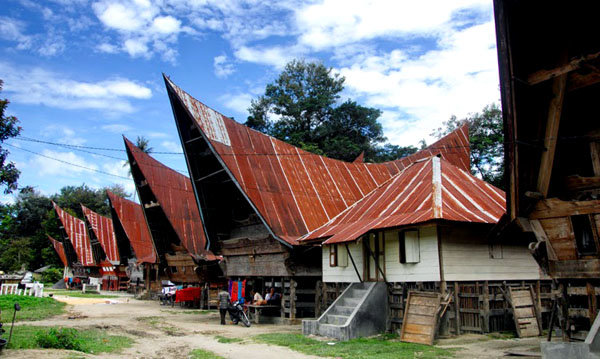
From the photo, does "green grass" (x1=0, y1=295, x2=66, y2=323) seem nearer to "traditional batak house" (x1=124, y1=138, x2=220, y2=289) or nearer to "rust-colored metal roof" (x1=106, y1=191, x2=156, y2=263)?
"traditional batak house" (x1=124, y1=138, x2=220, y2=289)

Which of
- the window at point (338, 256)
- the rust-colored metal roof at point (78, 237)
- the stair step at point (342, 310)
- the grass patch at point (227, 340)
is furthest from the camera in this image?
the rust-colored metal roof at point (78, 237)

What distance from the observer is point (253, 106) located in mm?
51188

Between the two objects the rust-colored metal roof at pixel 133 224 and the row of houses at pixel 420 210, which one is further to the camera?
the rust-colored metal roof at pixel 133 224

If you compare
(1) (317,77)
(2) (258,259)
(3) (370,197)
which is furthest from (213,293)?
(1) (317,77)

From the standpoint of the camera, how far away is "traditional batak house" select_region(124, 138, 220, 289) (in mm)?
27984

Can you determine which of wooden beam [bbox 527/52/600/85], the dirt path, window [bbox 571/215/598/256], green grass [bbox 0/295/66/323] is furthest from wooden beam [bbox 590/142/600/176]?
green grass [bbox 0/295/66/323]

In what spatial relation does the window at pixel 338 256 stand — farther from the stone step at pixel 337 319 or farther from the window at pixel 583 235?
the window at pixel 583 235

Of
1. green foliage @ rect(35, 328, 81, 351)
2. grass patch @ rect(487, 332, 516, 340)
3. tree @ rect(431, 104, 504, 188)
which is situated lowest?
grass patch @ rect(487, 332, 516, 340)

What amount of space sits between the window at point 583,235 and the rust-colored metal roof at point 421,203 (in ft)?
13.8

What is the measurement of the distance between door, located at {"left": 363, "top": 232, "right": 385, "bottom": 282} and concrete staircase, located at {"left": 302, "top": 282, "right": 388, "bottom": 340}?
1.43 ft

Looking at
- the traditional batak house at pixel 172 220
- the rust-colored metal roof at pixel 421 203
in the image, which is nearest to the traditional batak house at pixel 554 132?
the rust-colored metal roof at pixel 421 203

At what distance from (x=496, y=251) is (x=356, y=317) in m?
4.83

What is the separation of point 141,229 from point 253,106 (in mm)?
17550

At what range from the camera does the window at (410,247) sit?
45.9 feet
